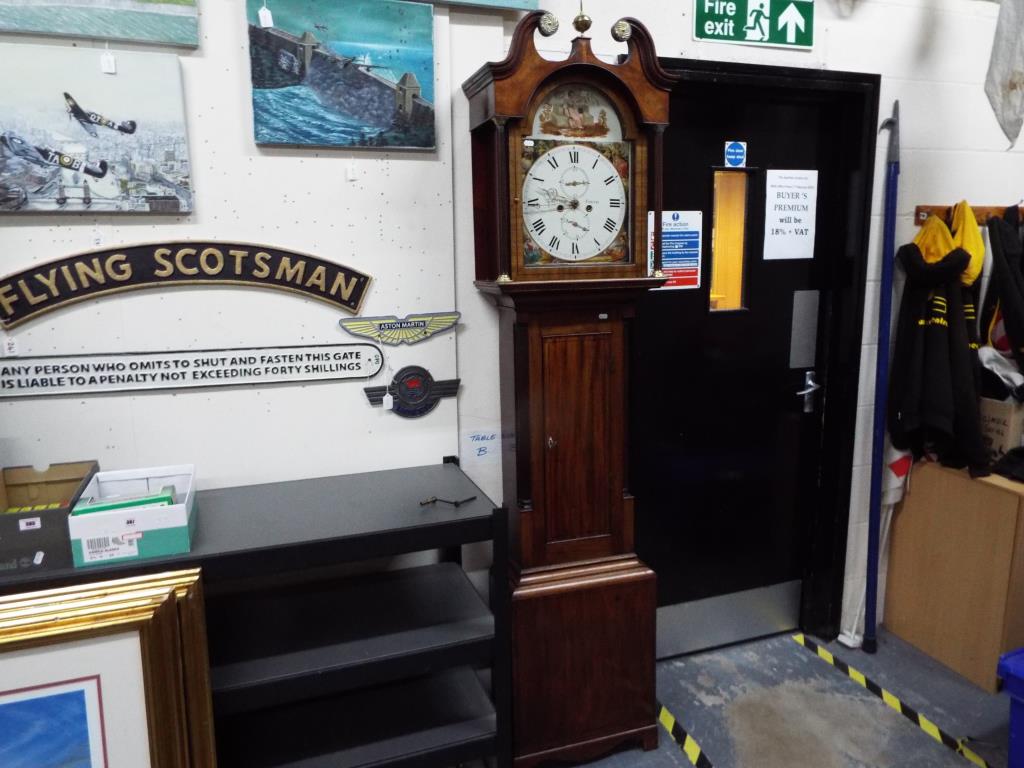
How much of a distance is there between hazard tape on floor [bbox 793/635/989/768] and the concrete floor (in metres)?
0.02

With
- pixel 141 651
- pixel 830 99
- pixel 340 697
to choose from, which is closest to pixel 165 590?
pixel 141 651

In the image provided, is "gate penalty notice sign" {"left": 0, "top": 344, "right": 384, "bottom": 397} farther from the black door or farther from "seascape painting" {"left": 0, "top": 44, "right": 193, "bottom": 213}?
the black door

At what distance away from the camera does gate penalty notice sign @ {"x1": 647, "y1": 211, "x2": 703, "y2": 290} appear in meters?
2.35

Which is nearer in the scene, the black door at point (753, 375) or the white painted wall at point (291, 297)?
the white painted wall at point (291, 297)

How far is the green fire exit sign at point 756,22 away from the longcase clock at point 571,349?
537 millimetres

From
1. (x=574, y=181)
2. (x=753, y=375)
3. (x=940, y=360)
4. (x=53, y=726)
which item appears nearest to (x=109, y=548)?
(x=53, y=726)

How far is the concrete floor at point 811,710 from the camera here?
212 centimetres

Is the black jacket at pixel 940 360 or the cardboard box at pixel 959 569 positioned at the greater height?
the black jacket at pixel 940 360

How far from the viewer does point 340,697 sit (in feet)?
6.38

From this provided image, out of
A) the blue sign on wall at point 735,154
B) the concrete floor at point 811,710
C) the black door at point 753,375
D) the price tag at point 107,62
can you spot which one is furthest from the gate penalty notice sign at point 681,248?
the price tag at point 107,62

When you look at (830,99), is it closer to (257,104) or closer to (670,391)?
(670,391)

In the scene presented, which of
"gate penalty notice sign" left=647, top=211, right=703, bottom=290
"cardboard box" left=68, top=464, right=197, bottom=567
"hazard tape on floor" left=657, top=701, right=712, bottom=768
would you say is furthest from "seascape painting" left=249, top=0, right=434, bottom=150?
"hazard tape on floor" left=657, top=701, right=712, bottom=768

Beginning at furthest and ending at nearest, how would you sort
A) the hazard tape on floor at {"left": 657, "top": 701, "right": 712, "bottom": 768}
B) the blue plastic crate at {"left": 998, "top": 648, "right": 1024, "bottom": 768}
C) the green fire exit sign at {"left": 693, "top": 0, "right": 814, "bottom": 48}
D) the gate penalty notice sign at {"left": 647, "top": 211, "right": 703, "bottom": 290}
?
the gate penalty notice sign at {"left": 647, "top": 211, "right": 703, "bottom": 290} → the green fire exit sign at {"left": 693, "top": 0, "right": 814, "bottom": 48} → the hazard tape on floor at {"left": 657, "top": 701, "right": 712, "bottom": 768} → the blue plastic crate at {"left": 998, "top": 648, "right": 1024, "bottom": 768}

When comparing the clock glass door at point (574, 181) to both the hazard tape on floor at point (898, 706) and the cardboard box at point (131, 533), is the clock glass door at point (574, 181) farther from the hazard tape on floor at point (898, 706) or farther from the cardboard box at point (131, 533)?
the hazard tape on floor at point (898, 706)
